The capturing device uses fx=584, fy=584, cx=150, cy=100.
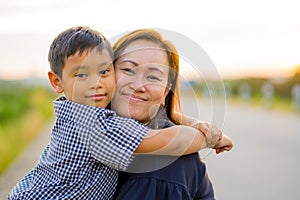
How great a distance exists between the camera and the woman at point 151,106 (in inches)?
110

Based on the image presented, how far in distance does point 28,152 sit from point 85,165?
4806mm

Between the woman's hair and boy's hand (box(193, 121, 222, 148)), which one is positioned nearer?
boy's hand (box(193, 121, 222, 148))

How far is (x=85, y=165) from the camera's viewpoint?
2.70 meters

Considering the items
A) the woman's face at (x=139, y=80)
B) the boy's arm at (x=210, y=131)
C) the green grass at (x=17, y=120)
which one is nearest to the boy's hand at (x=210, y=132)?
the boy's arm at (x=210, y=131)

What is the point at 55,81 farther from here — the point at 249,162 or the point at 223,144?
the point at 249,162

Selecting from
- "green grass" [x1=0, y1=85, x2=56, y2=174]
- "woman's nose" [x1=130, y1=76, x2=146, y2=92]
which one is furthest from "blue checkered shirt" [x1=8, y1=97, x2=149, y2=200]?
"green grass" [x1=0, y1=85, x2=56, y2=174]

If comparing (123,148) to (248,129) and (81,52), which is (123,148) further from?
(248,129)

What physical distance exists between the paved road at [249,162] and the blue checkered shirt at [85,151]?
0.62 m

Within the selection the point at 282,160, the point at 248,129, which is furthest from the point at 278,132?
the point at 282,160

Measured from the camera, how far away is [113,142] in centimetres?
264

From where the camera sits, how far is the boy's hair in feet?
9.17

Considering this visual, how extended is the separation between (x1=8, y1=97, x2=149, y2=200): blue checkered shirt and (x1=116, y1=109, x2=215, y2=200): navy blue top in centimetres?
9

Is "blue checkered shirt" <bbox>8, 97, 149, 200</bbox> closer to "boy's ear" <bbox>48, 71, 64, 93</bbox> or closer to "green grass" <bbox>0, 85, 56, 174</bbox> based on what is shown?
"boy's ear" <bbox>48, 71, 64, 93</bbox>

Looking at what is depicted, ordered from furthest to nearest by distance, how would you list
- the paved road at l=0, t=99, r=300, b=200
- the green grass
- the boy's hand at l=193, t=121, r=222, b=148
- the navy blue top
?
the green grass
the paved road at l=0, t=99, r=300, b=200
the boy's hand at l=193, t=121, r=222, b=148
the navy blue top
